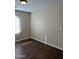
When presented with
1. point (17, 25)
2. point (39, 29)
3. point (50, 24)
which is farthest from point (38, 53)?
point (17, 25)

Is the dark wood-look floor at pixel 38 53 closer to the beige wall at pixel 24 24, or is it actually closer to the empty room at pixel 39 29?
the empty room at pixel 39 29

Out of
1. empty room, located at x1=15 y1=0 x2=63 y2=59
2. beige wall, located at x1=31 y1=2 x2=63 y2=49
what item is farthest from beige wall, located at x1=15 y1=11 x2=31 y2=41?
beige wall, located at x1=31 y1=2 x2=63 y2=49

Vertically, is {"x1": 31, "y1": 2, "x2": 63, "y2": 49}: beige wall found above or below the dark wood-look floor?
above

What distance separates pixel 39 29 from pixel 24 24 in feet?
4.52

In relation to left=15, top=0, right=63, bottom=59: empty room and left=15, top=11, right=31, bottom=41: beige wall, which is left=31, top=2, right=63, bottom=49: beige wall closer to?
left=15, top=0, right=63, bottom=59: empty room

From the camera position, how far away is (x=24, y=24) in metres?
6.72

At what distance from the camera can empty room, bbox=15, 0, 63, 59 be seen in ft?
12.7

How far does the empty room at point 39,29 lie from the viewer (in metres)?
3.88

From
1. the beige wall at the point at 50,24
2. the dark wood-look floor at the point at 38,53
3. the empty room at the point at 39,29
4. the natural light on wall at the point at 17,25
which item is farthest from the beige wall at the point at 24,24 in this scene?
the dark wood-look floor at the point at 38,53

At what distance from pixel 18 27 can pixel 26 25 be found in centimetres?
90
